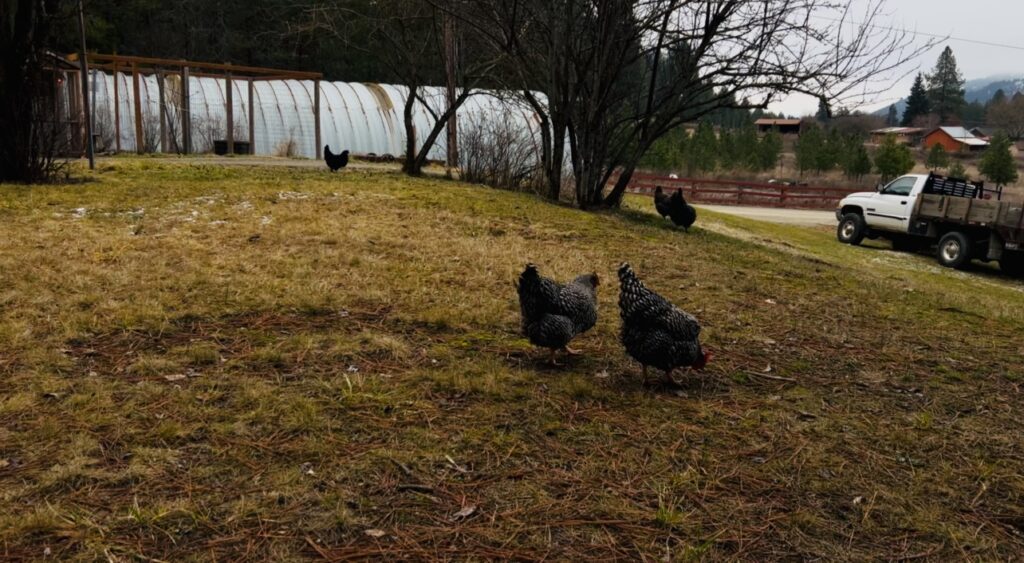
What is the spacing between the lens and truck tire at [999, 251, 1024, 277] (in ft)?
49.7

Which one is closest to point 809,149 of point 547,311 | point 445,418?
point 547,311

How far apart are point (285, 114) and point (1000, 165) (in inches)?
1592

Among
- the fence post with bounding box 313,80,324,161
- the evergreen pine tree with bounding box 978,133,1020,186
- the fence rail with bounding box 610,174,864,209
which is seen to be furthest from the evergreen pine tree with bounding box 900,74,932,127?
the fence post with bounding box 313,80,324,161

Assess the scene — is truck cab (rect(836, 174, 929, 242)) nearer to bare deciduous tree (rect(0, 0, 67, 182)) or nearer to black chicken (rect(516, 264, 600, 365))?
black chicken (rect(516, 264, 600, 365))

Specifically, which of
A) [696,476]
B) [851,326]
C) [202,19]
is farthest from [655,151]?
[696,476]

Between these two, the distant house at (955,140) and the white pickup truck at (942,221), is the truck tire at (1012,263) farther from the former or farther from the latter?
the distant house at (955,140)

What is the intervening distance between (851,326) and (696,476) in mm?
3394

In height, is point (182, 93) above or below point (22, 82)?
above

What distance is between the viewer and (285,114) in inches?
962

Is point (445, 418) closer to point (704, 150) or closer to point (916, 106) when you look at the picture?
point (704, 150)

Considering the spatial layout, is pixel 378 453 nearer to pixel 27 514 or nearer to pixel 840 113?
pixel 27 514

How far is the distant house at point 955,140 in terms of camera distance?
2532 inches

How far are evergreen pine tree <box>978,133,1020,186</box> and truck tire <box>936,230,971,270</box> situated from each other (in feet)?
105

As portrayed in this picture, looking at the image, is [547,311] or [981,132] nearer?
[547,311]
